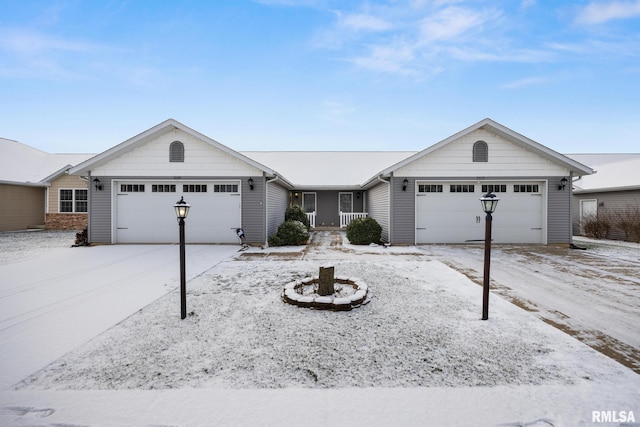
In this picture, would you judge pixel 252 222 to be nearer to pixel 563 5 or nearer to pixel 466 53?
pixel 466 53

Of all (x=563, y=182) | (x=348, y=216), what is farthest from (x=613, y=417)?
(x=348, y=216)

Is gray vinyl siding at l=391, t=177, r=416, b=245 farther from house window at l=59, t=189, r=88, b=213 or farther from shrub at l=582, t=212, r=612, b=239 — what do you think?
house window at l=59, t=189, r=88, b=213

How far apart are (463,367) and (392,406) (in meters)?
1.03

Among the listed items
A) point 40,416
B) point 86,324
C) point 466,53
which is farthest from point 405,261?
point 466,53

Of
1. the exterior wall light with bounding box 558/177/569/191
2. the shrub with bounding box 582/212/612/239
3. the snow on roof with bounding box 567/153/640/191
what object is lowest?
the shrub with bounding box 582/212/612/239

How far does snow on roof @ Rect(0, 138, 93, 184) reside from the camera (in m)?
16.9

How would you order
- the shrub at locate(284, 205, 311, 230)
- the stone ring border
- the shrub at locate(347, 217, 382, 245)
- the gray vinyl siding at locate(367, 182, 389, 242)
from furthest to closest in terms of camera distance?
the shrub at locate(284, 205, 311, 230)
the gray vinyl siding at locate(367, 182, 389, 242)
the shrub at locate(347, 217, 382, 245)
the stone ring border

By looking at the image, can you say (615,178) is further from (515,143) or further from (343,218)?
(343,218)

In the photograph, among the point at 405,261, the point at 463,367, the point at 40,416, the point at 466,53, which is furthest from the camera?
the point at 466,53

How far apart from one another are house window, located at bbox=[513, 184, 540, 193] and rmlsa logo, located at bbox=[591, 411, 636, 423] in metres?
11.4

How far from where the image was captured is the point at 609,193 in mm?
14219

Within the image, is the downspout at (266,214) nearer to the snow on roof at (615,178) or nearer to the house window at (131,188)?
the house window at (131,188)

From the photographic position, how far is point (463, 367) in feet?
9.57

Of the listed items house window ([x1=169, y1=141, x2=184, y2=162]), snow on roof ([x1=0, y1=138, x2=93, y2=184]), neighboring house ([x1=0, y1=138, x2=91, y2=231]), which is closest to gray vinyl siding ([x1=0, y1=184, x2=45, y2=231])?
neighboring house ([x1=0, y1=138, x2=91, y2=231])
